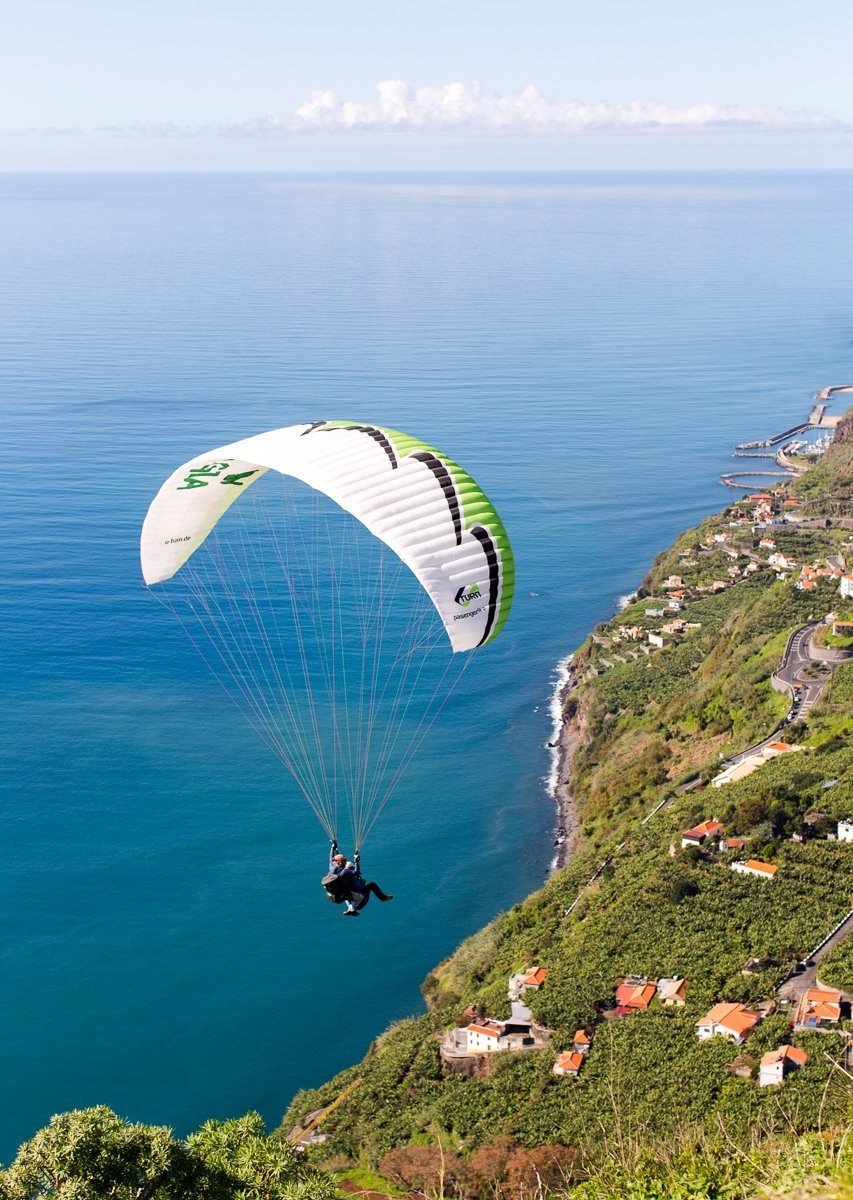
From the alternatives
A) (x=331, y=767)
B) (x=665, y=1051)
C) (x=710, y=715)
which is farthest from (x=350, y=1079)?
(x=710, y=715)

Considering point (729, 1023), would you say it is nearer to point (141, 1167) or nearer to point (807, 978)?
point (807, 978)

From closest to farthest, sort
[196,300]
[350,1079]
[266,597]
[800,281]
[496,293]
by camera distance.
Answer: [350,1079] < [266,597] < [196,300] < [496,293] < [800,281]

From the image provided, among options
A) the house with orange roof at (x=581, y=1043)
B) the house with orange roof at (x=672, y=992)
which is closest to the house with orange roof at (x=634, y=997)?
the house with orange roof at (x=672, y=992)

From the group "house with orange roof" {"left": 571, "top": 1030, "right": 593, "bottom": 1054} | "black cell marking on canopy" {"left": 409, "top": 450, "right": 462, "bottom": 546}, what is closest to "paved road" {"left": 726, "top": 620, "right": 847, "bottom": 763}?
"house with orange roof" {"left": 571, "top": 1030, "right": 593, "bottom": 1054}

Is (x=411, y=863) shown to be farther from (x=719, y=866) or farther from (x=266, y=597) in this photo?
(x=266, y=597)

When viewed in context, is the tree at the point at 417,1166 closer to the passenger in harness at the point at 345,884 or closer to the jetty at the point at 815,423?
the passenger in harness at the point at 345,884

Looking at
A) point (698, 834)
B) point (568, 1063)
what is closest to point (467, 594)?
point (568, 1063)
